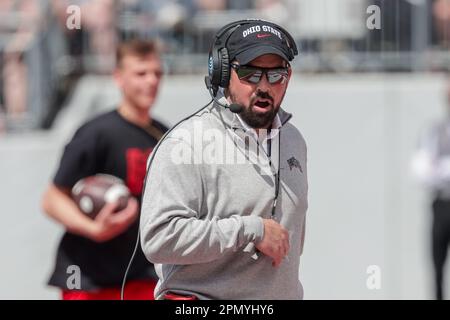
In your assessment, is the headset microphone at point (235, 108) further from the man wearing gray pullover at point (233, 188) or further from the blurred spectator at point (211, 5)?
the blurred spectator at point (211, 5)

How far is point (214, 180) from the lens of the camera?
12.7 ft

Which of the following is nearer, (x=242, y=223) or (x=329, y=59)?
(x=242, y=223)

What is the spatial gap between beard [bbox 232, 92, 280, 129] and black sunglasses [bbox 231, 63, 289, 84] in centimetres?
5

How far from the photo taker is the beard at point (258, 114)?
3.86m

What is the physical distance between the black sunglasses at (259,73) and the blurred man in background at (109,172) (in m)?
2.14

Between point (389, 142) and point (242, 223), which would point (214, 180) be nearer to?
point (242, 223)

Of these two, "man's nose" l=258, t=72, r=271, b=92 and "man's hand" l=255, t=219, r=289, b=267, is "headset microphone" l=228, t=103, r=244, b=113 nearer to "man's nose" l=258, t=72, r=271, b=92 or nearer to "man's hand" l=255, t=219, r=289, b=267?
"man's nose" l=258, t=72, r=271, b=92

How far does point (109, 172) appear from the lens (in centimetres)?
607

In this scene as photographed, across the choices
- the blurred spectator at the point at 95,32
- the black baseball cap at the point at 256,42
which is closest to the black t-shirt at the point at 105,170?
the black baseball cap at the point at 256,42

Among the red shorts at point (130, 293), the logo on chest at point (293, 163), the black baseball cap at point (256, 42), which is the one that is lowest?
the red shorts at point (130, 293)

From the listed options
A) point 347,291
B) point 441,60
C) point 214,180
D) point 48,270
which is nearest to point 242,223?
point 214,180

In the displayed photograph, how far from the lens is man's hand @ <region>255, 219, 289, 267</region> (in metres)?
3.86

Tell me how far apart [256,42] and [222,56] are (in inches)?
5.6
